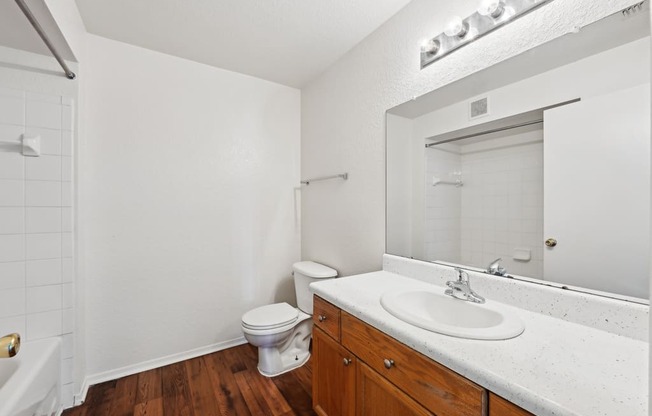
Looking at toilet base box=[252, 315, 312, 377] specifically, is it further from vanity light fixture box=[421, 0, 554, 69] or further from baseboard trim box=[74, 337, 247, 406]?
vanity light fixture box=[421, 0, 554, 69]

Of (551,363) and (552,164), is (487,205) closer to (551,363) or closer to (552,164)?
(552,164)

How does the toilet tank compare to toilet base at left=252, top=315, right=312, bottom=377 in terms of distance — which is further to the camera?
the toilet tank

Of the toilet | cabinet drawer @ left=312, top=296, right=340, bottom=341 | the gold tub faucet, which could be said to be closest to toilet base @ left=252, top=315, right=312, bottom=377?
the toilet

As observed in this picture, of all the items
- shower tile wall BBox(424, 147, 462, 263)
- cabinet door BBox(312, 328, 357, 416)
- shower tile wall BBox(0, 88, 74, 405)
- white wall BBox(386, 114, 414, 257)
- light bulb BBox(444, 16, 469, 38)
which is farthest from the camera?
white wall BBox(386, 114, 414, 257)

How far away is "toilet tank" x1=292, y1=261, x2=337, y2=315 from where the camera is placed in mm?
2051

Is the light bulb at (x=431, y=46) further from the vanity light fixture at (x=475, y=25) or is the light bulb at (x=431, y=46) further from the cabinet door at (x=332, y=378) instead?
the cabinet door at (x=332, y=378)

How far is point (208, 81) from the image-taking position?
2189mm

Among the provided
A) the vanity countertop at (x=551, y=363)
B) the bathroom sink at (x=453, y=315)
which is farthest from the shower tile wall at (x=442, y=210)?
→ the vanity countertop at (x=551, y=363)

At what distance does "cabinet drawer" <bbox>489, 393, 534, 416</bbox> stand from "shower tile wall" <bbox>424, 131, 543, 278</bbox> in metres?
0.61

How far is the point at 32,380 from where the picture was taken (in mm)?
1255

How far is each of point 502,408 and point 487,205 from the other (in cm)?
85

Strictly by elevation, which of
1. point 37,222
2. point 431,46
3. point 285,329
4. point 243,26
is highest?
point 243,26

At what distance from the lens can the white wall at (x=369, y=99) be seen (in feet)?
3.62

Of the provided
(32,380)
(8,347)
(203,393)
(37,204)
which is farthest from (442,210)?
(37,204)
